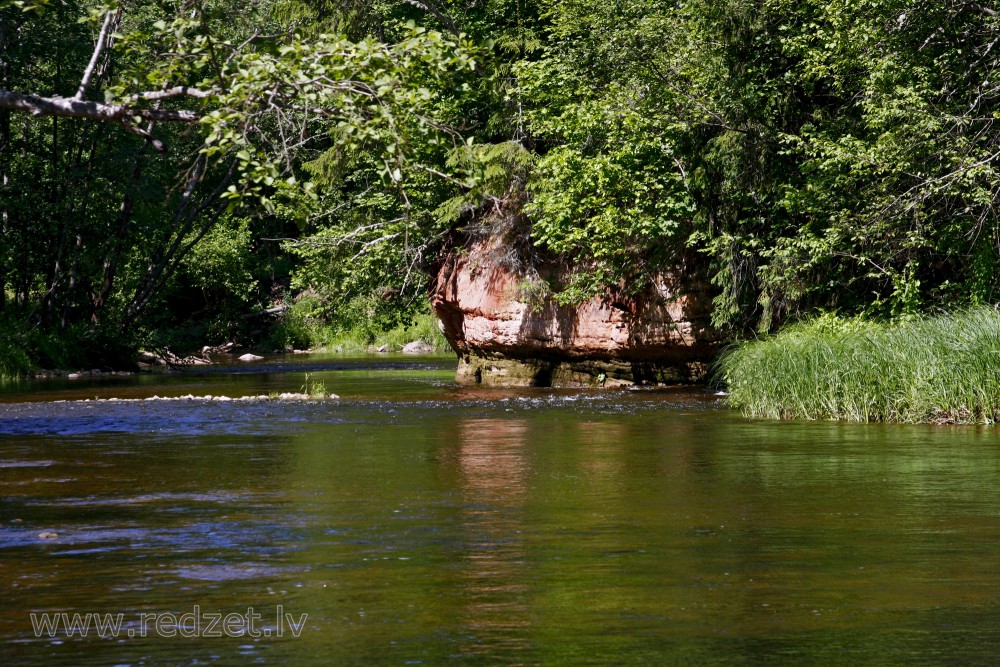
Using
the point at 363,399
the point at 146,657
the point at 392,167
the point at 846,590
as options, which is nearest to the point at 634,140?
the point at 363,399

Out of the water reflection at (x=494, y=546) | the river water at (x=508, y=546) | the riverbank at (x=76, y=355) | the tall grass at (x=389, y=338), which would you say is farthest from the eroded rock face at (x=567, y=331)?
the tall grass at (x=389, y=338)

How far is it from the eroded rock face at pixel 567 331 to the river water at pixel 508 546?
8275mm

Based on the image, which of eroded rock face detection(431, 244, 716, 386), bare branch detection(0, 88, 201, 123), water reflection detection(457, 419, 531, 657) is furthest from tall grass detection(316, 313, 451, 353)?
bare branch detection(0, 88, 201, 123)

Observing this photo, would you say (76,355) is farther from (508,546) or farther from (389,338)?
(508,546)

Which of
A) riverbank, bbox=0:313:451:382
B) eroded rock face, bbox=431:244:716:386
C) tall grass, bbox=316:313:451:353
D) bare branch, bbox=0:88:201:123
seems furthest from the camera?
tall grass, bbox=316:313:451:353

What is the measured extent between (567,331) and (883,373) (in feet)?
31.4

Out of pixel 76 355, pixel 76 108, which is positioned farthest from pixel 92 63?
pixel 76 355

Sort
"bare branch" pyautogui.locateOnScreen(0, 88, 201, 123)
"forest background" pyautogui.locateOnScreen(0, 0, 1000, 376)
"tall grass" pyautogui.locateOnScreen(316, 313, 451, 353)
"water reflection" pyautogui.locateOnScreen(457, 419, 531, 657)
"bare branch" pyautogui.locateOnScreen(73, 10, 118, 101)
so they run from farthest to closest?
"tall grass" pyautogui.locateOnScreen(316, 313, 451, 353) < "forest background" pyautogui.locateOnScreen(0, 0, 1000, 376) < "bare branch" pyautogui.locateOnScreen(73, 10, 118, 101) < "bare branch" pyautogui.locateOnScreen(0, 88, 201, 123) < "water reflection" pyautogui.locateOnScreen(457, 419, 531, 657)

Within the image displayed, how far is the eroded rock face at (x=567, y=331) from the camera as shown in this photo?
2527cm

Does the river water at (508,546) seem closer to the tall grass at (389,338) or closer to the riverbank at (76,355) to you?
the riverbank at (76,355)

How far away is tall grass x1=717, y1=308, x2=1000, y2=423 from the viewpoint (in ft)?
54.6

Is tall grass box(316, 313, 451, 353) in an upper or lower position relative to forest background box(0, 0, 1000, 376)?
lower

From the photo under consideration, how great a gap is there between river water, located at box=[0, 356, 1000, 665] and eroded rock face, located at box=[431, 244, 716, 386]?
27.1 ft

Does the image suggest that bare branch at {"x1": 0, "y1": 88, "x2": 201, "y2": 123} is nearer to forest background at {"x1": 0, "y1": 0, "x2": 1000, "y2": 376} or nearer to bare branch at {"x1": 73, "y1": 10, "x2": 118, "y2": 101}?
forest background at {"x1": 0, "y1": 0, "x2": 1000, "y2": 376}
